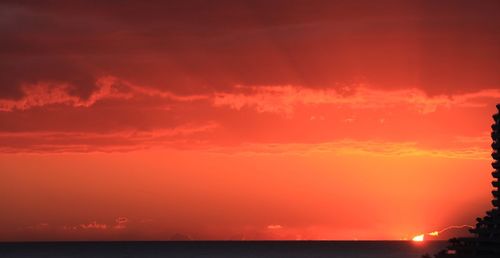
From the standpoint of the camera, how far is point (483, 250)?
32.3 meters

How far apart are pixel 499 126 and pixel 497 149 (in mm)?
776

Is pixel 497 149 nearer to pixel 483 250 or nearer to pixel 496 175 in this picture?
pixel 496 175

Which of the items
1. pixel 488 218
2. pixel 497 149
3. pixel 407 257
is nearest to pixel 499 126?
pixel 497 149

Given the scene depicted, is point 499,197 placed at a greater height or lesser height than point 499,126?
lesser

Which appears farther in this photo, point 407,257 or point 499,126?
point 407,257

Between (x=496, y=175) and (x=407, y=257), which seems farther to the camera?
(x=407, y=257)

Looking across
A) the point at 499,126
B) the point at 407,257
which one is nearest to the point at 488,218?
the point at 499,126

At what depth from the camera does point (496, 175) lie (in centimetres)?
3266

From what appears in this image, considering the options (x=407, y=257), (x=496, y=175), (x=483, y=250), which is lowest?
(x=483, y=250)

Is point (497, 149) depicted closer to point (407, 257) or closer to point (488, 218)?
point (488, 218)

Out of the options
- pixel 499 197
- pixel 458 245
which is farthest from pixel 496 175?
pixel 458 245

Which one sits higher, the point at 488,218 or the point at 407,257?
the point at 407,257

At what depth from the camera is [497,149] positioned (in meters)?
32.5

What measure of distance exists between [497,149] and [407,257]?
555 feet
